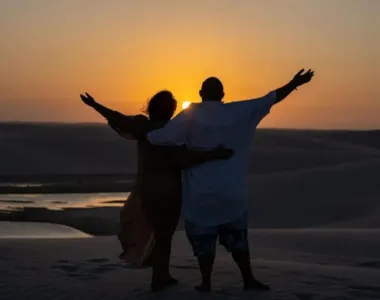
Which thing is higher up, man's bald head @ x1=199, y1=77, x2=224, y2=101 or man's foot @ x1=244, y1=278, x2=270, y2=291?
man's bald head @ x1=199, y1=77, x2=224, y2=101

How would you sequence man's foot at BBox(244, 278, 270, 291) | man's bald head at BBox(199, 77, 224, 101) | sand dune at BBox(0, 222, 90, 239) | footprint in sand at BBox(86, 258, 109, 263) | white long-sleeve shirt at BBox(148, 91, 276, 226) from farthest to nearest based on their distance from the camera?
sand dune at BBox(0, 222, 90, 239)
footprint in sand at BBox(86, 258, 109, 263)
man's foot at BBox(244, 278, 270, 291)
man's bald head at BBox(199, 77, 224, 101)
white long-sleeve shirt at BBox(148, 91, 276, 226)

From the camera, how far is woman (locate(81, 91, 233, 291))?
668cm

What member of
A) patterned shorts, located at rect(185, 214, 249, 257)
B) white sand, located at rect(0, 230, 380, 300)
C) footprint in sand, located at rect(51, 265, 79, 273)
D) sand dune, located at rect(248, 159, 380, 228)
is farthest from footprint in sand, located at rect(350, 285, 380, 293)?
sand dune, located at rect(248, 159, 380, 228)

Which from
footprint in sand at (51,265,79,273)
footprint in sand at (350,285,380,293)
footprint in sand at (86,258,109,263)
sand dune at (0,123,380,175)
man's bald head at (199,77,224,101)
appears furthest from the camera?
sand dune at (0,123,380,175)

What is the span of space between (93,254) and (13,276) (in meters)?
1.87

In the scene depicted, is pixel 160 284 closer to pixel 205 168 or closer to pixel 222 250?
pixel 205 168

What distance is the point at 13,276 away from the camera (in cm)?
784

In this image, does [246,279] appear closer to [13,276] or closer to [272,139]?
[13,276]

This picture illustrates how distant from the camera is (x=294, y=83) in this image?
255 inches

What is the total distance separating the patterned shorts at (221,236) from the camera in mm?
6363

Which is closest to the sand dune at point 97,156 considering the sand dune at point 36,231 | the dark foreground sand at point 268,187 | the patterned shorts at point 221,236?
the dark foreground sand at point 268,187

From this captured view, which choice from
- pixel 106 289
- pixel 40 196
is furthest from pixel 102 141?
pixel 106 289

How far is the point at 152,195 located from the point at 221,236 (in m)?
0.71

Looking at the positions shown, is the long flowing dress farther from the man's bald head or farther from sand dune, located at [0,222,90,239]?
sand dune, located at [0,222,90,239]
